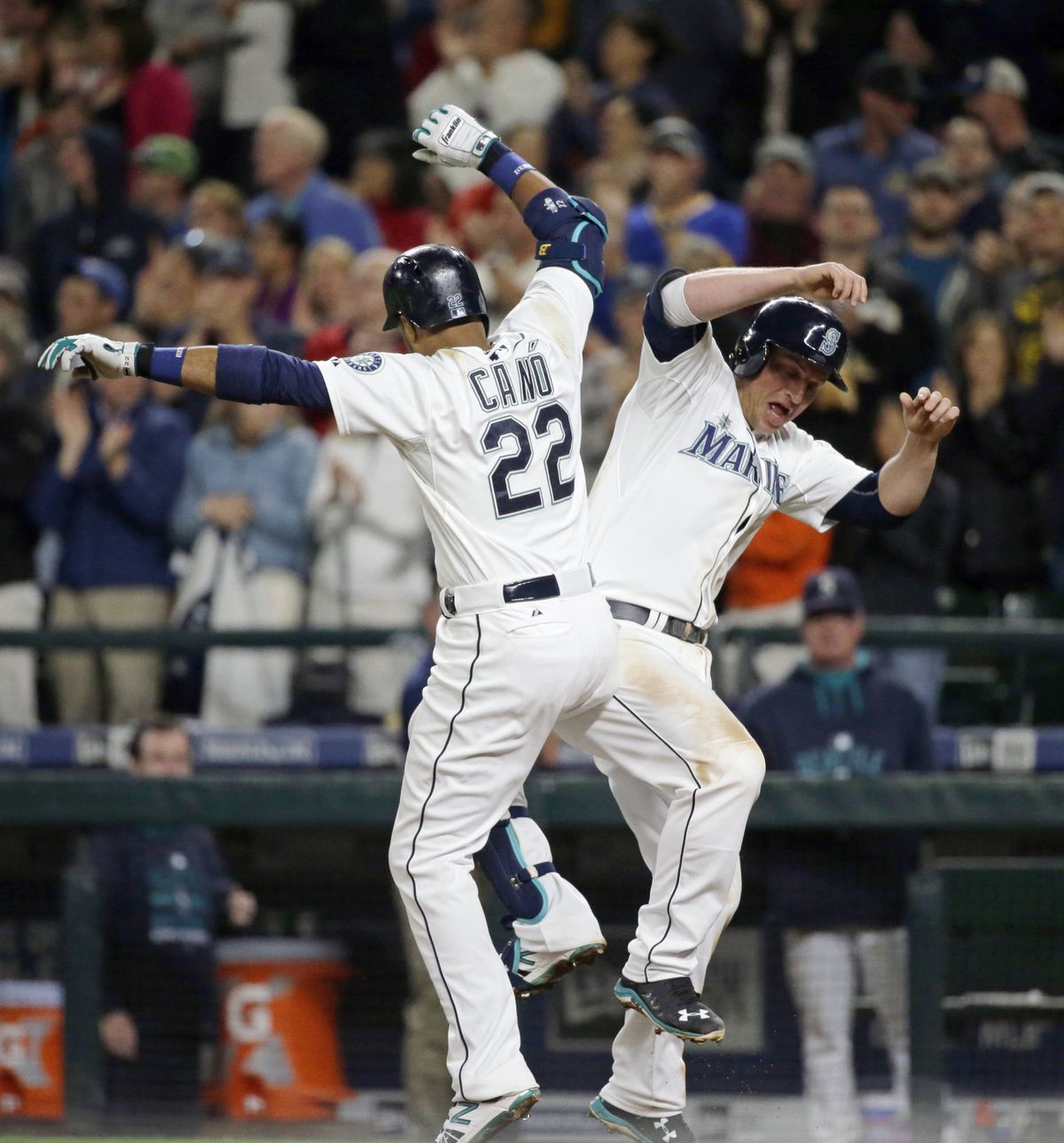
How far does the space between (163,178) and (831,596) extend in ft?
17.5

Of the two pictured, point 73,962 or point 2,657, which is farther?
point 2,657

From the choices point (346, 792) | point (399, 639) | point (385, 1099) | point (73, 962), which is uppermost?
point (399, 639)

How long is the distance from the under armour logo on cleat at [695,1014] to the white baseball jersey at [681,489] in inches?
38.9

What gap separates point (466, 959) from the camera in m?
4.92

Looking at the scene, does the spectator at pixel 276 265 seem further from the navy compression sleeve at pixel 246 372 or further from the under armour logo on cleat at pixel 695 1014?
the under armour logo on cleat at pixel 695 1014

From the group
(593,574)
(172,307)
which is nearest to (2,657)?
(172,307)

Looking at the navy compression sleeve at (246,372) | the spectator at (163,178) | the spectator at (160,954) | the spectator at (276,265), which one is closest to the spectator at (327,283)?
the spectator at (276,265)

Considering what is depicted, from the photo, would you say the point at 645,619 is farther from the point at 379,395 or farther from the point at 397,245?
the point at 397,245

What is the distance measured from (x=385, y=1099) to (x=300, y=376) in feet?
9.52

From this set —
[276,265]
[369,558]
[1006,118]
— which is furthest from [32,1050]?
[1006,118]

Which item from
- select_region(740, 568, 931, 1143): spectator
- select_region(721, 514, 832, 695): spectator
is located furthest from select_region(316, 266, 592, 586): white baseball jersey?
select_region(721, 514, 832, 695): spectator

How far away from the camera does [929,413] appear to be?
5.20 m

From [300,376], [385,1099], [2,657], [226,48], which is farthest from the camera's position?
[226,48]

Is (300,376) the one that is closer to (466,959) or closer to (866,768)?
(466,959)
